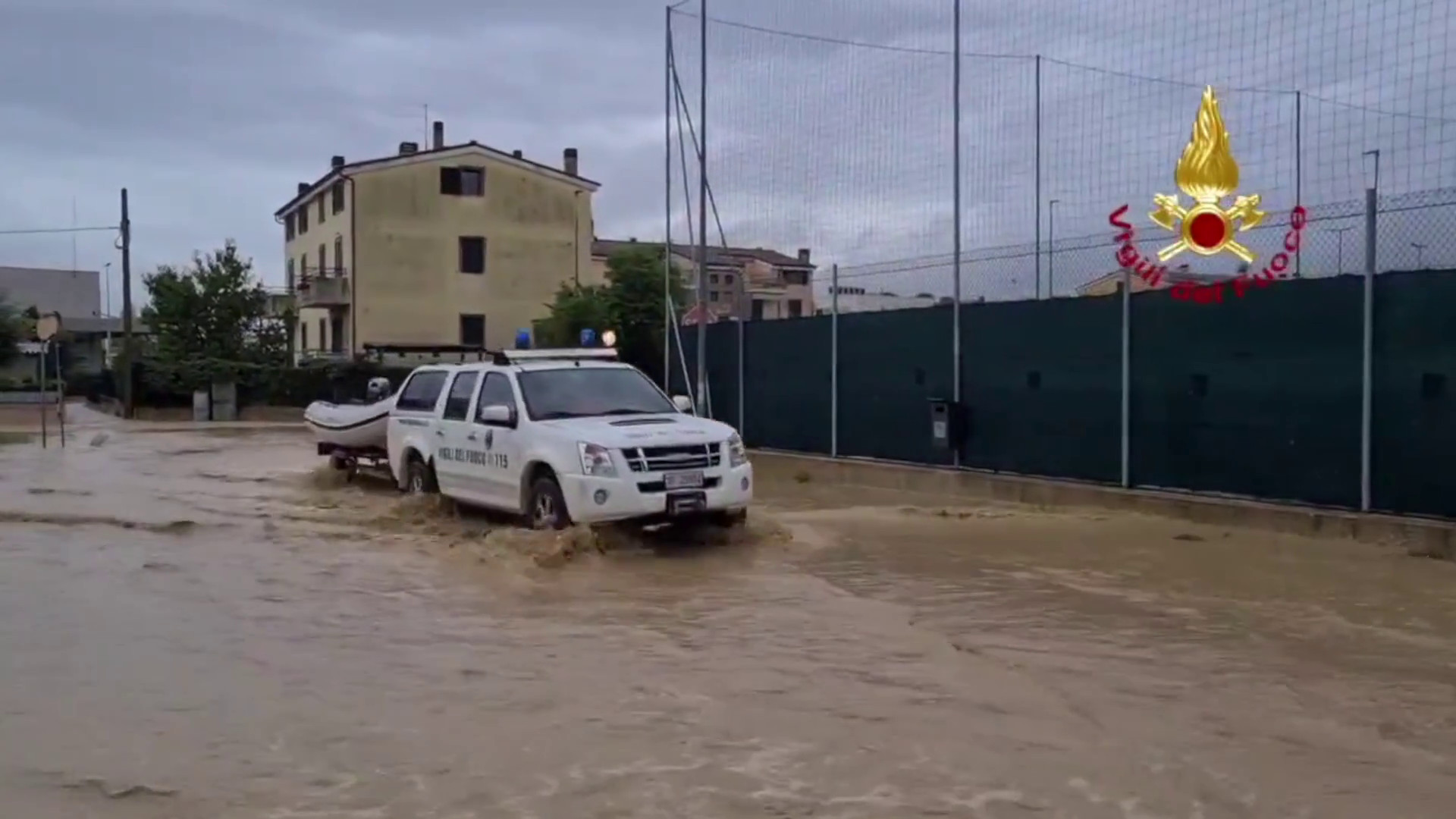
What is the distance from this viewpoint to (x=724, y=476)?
11734mm

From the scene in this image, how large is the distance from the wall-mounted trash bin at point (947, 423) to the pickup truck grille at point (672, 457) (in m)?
5.92

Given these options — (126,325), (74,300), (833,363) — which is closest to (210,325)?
(126,325)

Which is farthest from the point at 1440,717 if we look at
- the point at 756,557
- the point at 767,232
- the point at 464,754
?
the point at 767,232

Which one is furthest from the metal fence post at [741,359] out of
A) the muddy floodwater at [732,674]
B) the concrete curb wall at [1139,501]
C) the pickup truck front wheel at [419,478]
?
the muddy floodwater at [732,674]

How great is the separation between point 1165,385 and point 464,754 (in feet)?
32.6

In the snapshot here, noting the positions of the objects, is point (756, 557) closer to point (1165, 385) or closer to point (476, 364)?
point (476, 364)

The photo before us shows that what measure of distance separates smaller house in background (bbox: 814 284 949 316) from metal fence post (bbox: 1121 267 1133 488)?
12.5 feet

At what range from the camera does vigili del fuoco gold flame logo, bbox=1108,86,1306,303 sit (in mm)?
14516

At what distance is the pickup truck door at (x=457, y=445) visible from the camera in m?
13.5

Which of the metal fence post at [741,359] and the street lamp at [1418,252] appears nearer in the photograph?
the street lamp at [1418,252]

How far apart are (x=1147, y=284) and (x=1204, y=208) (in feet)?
3.06

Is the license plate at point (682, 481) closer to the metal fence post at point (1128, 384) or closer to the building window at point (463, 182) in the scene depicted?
the metal fence post at point (1128, 384)

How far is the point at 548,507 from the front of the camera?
11992mm

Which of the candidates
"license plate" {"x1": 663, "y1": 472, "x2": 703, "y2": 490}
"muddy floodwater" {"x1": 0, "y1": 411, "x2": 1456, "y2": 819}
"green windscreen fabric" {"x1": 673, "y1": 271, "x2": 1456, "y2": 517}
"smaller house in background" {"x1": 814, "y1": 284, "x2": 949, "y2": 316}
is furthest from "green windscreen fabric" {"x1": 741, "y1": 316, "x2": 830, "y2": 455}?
"license plate" {"x1": 663, "y1": 472, "x2": 703, "y2": 490}
